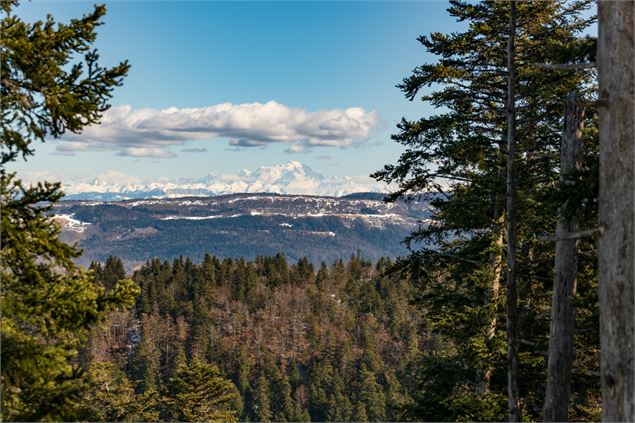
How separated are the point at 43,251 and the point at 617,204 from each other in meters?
6.98

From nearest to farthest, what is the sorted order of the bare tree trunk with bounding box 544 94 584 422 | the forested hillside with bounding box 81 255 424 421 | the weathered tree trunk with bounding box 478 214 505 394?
the bare tree trunk with bounding box 544 94 584 422, the weathered tree trunk with bounding box 478 214 505 394, the forested hillside with bounding box 81 255 424 421

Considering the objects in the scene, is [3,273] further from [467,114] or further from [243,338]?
[243,338]

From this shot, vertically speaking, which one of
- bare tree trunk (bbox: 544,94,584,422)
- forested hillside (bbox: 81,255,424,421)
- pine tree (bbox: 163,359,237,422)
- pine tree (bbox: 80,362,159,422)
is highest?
bare tree trunk (bbox: 544,94,584,422)

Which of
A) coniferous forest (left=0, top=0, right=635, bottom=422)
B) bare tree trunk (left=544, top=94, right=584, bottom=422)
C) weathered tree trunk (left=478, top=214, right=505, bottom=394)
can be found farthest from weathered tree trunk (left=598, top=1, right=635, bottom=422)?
weathered tree trunk (left=478, top=214, right=505, bottom=394)

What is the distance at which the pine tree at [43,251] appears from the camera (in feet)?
22.8

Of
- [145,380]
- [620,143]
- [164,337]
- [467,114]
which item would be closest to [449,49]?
[467,114]

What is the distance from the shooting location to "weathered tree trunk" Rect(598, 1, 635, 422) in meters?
6.20

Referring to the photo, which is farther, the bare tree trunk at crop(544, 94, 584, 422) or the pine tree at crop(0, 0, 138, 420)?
the bare tree trunk at crop(544, 94, 584, 422)

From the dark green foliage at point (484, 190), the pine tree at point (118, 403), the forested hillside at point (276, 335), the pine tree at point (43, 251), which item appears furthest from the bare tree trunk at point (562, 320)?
the forested hillside at point (276, 335)

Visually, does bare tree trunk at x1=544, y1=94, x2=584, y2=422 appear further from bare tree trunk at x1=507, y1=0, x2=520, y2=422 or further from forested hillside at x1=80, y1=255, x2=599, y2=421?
forested hillside at x1=80, y1=255, x2=599, y2=421

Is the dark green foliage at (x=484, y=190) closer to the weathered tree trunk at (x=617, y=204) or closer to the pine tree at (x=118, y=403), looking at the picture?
the weathered tree trunk at (x=617, y=204)

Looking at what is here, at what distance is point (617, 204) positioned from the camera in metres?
6.21

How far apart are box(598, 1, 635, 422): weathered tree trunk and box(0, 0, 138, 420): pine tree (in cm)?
589

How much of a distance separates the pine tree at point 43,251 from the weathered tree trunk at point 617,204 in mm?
5889
